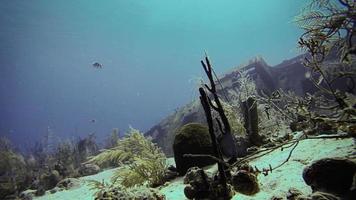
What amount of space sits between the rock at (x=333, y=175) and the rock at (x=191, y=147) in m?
3.55

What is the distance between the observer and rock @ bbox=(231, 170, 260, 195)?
12.6 ft

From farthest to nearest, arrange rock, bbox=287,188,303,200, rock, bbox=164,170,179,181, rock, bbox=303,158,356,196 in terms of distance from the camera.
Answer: rock, bbox=164,170,179,181 < rock, bbox=287,188,303,200 < rock, bbox=303,158,356,196

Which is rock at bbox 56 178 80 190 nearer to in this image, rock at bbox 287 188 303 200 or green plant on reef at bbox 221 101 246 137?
green plant on reef at bbox 221 101 246 137

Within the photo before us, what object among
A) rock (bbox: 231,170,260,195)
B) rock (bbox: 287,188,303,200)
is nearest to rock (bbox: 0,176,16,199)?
rock (bbox: 231,170,260,195)

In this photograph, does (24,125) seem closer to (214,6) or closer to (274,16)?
(214,6)

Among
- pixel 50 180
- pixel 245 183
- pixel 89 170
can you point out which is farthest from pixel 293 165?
pixel 89 170

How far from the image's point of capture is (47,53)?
56.7 m

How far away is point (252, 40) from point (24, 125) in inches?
6733

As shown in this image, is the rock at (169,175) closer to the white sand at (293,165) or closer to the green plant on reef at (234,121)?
the white sand at (293,165)

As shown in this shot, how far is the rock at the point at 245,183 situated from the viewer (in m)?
3.83

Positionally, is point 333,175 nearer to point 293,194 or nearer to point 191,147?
point 293,194

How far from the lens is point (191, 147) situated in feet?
21.1

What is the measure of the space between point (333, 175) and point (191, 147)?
3894 mm

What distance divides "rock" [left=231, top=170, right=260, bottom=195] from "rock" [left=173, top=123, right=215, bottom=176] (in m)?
2.42
